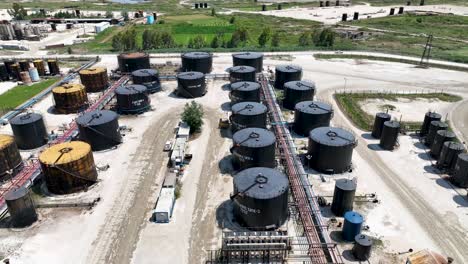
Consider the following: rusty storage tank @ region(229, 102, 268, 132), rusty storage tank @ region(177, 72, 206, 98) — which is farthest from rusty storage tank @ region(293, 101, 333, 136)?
rusty storage tank @ region(177, 72, 206, 98)

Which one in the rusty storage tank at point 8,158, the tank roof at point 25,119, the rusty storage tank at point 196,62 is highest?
the rusty storage tank at point 196,62

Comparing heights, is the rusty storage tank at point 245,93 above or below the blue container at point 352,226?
above

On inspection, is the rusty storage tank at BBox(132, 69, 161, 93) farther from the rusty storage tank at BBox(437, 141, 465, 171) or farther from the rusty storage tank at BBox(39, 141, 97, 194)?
the rusty storage tank at BBox(437, 141, 465, 171)

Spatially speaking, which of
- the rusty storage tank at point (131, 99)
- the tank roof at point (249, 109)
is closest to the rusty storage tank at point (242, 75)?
the tank roof at point (249, 109)

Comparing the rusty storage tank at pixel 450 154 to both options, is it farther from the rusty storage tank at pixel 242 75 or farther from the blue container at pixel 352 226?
the rusty storage tank at pixel 242 75

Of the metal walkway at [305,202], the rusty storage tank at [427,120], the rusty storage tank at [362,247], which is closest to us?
the rusty storage tank at [362,247]

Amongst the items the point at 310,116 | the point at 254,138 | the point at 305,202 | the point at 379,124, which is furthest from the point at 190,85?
the point at 305,202

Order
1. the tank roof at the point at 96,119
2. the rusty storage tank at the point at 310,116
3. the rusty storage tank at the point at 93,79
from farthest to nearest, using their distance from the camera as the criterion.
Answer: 1. the rusty storage tank at the point at 93,79
2. the rusty storage tank at the point at 310,116
3. the tank roof at the point at 96,119
